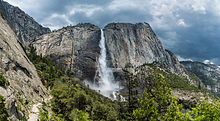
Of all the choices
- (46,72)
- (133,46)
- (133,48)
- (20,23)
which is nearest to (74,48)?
(46,72)

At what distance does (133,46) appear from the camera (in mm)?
137125

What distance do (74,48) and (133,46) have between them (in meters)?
54.7

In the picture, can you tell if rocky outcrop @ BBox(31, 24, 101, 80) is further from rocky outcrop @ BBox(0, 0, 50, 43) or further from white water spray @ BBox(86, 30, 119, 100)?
rocky outcrop @ BBox(0, 0, 50, 43)

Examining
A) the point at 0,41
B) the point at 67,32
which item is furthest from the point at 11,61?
the point at 67,32

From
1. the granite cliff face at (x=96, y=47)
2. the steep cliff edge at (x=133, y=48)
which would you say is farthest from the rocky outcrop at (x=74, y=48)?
the steep cliff edge at (x=133, y=48)

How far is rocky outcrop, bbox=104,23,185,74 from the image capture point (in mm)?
121838

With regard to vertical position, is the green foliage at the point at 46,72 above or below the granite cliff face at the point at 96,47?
below

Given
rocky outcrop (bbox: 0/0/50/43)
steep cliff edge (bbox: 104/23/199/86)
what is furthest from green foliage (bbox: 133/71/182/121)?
rocky outcrop (bbox: 0/0/50/43)

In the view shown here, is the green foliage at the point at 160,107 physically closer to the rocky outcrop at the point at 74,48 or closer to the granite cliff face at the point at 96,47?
the rocky outcrop at the point at 74,48

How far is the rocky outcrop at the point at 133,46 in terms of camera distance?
121838 mm

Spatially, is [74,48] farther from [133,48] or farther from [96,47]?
[133,48]

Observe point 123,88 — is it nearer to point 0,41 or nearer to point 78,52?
point 78,52

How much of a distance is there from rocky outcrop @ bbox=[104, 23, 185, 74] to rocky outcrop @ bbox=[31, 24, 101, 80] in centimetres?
1298

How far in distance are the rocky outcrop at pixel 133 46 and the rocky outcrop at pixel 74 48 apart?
13.0m
